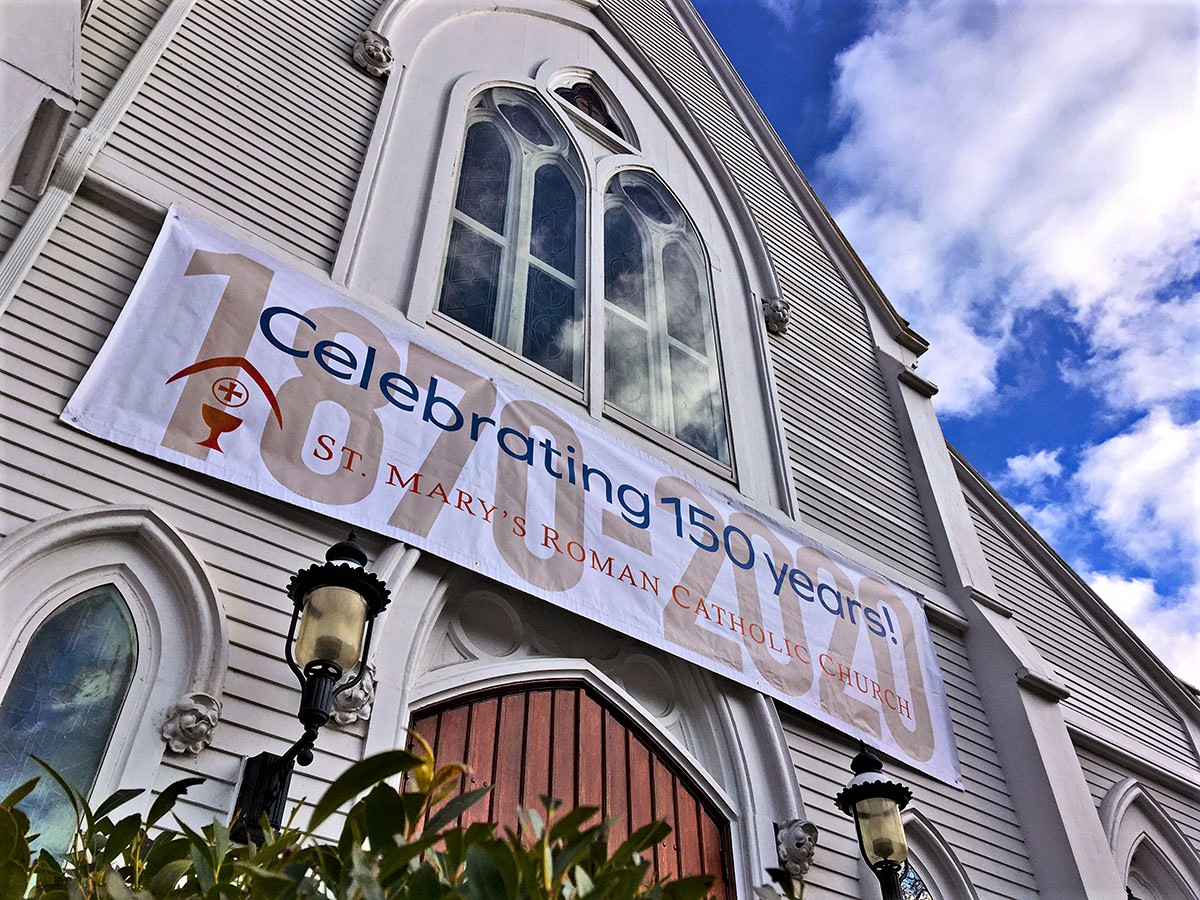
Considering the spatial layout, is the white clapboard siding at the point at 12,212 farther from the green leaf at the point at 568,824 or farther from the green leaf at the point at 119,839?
the green leaf at the point at 568,824

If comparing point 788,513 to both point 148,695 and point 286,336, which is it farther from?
point 148,695

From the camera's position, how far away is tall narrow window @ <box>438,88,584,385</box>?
6664 millimetres

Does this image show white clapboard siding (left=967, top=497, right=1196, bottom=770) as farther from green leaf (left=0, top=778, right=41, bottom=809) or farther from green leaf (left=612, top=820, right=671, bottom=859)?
green leaf (left=0, top=778, right=41, bottom=809)

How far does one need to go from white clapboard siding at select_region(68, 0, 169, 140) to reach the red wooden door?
145 inches

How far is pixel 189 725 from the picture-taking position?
3.72 m

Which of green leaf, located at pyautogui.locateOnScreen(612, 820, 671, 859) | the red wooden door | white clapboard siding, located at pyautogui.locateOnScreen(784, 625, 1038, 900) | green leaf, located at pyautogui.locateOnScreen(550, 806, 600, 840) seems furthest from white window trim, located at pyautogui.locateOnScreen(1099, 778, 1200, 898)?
green leaf, located at pyautogui.locateOnScreen(550, 806, 600, 840)

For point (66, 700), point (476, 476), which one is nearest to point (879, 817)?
point (476, 476)

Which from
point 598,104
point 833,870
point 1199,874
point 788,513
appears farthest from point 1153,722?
point 598,104

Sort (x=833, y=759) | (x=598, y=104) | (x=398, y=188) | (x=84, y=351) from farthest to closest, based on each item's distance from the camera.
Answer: (x=598, y=104) < (x=398, y=188) < (x=833, y=759) < (x=84, y=351)

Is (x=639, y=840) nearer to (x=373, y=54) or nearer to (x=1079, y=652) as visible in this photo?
(x=373, y=54)

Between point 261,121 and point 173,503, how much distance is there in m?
2.96

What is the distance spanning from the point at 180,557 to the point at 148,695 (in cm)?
59

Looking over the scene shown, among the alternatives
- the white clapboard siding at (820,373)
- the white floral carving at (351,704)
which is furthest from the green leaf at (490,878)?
the white clapboard siding at (820,373)

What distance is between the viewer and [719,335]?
26.9 feet
